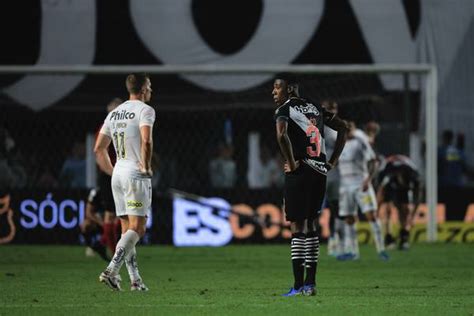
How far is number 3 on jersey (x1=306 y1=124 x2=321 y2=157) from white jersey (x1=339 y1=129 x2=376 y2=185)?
22.5 feet

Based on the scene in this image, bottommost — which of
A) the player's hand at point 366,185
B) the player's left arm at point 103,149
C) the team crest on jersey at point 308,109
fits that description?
the player's hand at point 366,185

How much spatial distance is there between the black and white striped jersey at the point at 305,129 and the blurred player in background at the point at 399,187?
9.79 meters

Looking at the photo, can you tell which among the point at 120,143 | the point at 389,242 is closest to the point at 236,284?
the point at 120,143

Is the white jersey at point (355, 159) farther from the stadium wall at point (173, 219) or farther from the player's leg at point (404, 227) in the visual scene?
the stadium wall at point (173, 219)

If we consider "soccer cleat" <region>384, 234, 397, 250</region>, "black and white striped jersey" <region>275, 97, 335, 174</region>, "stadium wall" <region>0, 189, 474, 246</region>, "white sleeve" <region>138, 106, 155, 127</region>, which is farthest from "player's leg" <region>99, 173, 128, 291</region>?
"stadium wall" <region>0, 189, 474, 246</region>

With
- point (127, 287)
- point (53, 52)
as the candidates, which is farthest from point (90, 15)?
point (127, 287)

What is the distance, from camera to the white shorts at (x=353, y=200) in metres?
18.4

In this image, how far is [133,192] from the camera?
11875 millimetres

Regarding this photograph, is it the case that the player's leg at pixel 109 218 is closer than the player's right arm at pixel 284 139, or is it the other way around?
the player's right arm at pixel 284 139

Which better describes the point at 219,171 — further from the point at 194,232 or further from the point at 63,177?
the point at 63,177

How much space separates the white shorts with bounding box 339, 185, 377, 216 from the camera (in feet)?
60.3

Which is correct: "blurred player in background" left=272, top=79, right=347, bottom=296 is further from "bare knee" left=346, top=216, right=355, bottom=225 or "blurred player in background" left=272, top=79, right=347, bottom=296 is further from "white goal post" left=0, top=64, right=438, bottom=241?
"white goal post" left=0, top=64, right=438, bottom=241

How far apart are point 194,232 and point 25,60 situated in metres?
4.87

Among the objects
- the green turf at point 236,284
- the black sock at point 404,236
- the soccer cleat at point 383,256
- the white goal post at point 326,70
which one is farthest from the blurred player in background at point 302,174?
the white goal post at point 326,70
